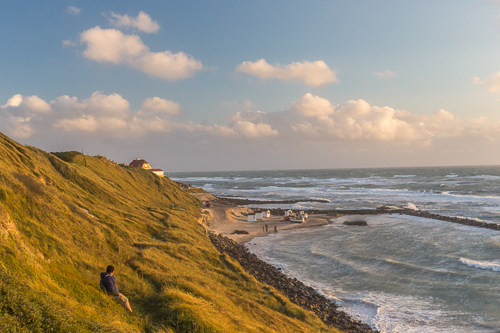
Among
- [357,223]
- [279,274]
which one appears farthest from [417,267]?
[357,223]

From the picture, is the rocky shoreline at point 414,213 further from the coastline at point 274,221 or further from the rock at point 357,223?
the rock at point 357,223

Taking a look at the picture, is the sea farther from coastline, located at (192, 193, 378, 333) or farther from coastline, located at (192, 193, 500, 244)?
coastline, located at (192, 193, 500, 244)

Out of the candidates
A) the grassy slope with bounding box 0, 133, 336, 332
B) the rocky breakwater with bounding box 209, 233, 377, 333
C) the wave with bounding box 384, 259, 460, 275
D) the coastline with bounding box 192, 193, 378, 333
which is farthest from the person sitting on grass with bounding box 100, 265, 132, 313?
the wave with bounding box 384, 259, 460, 275

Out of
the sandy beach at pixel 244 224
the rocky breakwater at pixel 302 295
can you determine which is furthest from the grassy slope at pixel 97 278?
the sandy beach at pixel 244 224

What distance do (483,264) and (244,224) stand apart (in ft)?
104

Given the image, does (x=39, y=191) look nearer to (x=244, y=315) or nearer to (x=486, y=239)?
(x=244, y=315)

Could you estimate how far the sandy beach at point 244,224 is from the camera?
135 feet

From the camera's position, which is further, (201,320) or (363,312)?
(363,312)

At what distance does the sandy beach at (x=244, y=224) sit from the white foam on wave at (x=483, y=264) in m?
22.1

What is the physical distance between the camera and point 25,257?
8.35 meters

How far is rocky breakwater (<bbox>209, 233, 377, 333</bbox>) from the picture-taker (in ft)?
52.4

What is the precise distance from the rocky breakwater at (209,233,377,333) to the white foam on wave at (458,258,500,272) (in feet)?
51.5

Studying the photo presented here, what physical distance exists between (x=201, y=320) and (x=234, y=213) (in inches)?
1877

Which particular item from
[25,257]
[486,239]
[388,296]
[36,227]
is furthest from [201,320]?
[486,239]
